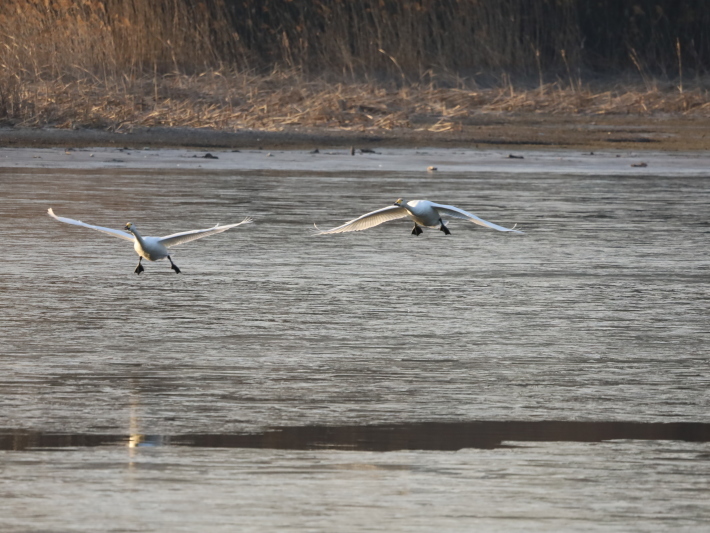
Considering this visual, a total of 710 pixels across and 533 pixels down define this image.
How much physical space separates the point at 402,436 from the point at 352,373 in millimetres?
1265

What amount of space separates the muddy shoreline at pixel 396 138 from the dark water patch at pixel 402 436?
15.2 meters

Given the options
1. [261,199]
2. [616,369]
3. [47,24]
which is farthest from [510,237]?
[47,24]

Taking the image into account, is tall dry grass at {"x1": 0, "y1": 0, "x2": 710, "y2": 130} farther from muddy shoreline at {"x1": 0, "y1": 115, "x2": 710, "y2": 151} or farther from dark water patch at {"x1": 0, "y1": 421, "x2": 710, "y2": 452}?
dark water patch at {"x1": 0, "y1": 421, "x2": 710, "y2": 452}

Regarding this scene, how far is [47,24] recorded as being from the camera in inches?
998

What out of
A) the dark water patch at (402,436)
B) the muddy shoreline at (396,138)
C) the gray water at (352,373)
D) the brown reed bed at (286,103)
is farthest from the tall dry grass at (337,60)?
the dark water patch at (402,436)

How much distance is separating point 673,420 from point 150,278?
5.31 metres

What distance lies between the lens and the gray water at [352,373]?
18.6ft

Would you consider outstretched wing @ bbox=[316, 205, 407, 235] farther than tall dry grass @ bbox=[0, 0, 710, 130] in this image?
No

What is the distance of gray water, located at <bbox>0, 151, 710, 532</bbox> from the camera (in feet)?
18.6

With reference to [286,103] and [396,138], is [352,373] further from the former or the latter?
[286,103]

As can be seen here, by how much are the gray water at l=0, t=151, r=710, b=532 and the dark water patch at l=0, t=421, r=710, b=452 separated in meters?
0.02

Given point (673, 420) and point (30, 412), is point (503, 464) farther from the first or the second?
point (30, 412)

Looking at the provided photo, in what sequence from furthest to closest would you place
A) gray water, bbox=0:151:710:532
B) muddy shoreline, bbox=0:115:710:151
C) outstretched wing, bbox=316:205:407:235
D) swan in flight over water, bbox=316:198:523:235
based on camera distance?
muddy shoreline, bbox=0:115:710:151 → outstretched wing, bbox=316:205:407:235 → swan in flight over water, bbox=316:198:523:235 → gray water, bbox=0:151:710:532

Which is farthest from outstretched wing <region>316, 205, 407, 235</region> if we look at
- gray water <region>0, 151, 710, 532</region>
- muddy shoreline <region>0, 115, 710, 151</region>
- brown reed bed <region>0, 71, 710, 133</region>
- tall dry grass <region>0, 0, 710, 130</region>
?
tall dry grass <region>0, 0, 710, 130</region>
